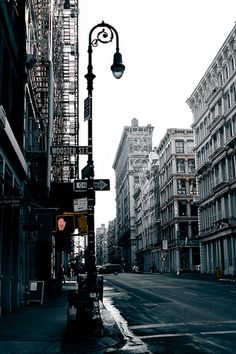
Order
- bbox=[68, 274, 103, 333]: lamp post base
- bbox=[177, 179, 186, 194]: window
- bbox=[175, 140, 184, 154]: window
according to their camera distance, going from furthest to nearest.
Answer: bbox=[175, 140, 184, 154]: window < bbox=[177, 179, 186, 194]: window < bbox=[68, 274, 103, 333]: lamp post base

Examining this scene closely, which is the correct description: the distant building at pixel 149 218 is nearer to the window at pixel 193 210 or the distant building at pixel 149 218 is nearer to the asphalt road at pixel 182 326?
the window at pixel 193 210

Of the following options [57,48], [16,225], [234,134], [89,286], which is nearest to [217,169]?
[234,134]

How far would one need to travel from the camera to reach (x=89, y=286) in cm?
1172

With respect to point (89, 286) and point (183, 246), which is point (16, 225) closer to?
point (89, 286)

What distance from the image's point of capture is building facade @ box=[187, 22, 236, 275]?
56.3 m

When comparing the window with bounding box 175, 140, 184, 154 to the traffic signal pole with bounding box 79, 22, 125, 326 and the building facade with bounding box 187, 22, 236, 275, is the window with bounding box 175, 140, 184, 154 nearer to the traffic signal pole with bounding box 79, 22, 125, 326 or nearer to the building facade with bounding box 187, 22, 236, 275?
the building facade with bounding box 187, 22, 236, 275

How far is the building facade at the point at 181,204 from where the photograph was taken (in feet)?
279

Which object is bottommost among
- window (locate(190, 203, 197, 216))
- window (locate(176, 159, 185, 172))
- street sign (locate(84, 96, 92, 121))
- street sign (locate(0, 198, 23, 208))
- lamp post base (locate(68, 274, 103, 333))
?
lamp post base (locate(68, 274, 103, 333))

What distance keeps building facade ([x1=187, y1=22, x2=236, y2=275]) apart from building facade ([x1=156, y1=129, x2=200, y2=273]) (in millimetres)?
14667

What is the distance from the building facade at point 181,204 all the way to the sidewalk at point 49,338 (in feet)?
239

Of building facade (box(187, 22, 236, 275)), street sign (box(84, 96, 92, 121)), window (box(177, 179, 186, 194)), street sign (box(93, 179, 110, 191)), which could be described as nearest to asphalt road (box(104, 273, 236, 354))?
street sign (box(93, 179, 110, 191))

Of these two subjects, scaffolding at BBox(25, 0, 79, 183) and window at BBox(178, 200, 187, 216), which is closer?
scaffolding at BBox(25, 0, 79, 183)

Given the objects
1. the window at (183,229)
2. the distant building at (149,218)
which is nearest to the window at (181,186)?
Result: the window at (183,229)

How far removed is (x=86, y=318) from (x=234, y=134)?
47.2m
